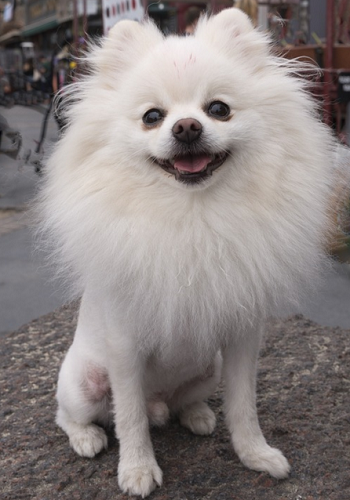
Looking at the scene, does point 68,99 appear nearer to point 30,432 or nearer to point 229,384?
point 229,384

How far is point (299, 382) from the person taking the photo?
3150mm

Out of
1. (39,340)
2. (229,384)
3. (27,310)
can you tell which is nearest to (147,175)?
(229,384)

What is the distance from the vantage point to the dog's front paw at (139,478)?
7.57 feet

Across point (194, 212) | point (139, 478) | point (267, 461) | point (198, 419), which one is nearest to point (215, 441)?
point (198, 419)

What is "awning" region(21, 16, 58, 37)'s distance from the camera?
3403 centimetres

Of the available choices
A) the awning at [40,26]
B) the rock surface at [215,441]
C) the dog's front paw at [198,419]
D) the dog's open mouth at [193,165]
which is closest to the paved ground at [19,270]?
the rock surface at [215,441]

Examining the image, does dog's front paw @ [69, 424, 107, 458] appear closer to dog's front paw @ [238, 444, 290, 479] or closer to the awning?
dog's front paw @ [238, 444, 290, 479]

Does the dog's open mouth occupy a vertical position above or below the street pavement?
above

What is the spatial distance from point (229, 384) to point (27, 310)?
7.50 feet

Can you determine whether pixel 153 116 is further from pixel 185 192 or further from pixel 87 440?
pixel 87 440

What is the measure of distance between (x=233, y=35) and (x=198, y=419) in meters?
1.63

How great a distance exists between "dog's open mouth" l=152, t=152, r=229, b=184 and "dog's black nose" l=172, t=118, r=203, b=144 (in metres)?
A: 0.09

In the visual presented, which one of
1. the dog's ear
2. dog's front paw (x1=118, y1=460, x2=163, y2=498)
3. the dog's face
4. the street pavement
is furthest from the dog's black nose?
the street pavement

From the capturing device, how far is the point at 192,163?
6.59 ft
